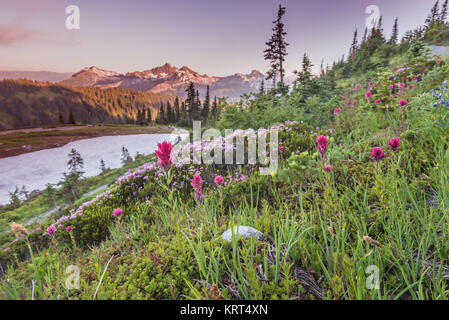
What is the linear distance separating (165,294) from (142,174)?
4565 millimetres

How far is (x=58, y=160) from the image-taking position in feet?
25.9

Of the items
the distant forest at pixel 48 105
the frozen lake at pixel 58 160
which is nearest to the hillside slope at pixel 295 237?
the frozen lake at pixel 58 160

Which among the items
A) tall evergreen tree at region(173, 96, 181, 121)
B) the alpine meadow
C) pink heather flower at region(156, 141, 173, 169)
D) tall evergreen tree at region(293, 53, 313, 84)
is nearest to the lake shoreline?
the alpine meadow

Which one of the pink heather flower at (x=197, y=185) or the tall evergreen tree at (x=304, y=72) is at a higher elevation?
the tall evergreen tree at (x=304, y=72)

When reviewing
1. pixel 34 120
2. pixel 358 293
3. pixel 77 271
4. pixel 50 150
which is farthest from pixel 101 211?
pixel 34 120

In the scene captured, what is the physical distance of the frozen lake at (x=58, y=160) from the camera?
597cm

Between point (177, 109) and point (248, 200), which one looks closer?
point (248, 200)

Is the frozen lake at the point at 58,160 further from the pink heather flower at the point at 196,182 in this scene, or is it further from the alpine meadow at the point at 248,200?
the pink heather flower at the point at 196,182

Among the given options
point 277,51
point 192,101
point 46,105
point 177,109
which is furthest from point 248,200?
point 177,109

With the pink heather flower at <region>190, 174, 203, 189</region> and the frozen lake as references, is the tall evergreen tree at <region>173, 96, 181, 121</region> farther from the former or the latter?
the pink heather flower at <region>190, 174, 203, 189</region>

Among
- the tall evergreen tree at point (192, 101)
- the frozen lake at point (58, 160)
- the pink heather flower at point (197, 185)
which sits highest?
the tall evergreen tree at point (192, 101)

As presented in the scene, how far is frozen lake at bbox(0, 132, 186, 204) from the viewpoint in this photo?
19.6 feet

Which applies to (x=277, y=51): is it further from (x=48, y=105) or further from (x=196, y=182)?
(x=48, y=105)
